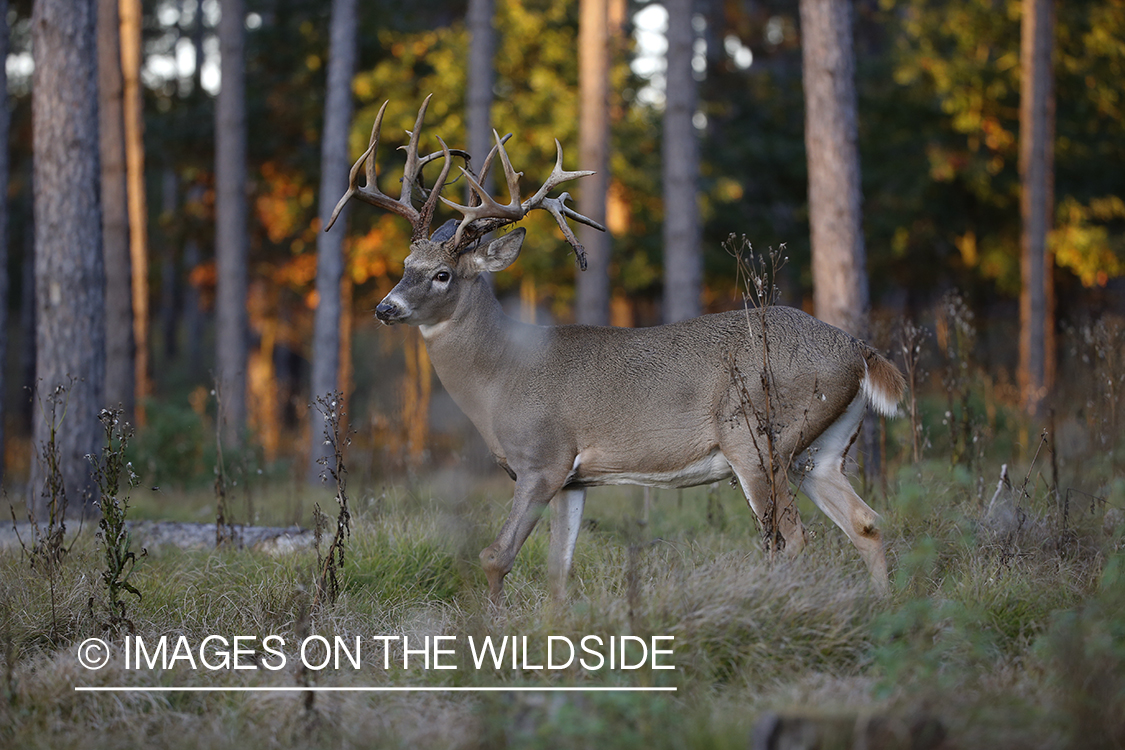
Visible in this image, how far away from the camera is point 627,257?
17344mm

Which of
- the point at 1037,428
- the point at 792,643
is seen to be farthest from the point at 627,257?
the point at 792,643

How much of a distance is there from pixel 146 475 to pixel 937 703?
30.4 feet

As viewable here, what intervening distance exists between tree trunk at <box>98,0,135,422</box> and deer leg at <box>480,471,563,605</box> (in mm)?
8895

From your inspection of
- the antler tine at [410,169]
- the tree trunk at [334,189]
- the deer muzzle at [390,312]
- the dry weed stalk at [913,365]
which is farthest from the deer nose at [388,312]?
the tree trunk at [334,189]

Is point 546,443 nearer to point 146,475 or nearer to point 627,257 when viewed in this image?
point 146,475

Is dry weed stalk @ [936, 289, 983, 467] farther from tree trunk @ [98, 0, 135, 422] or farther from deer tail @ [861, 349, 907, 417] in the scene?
tree trunk @ [98, 0, 135, 422]

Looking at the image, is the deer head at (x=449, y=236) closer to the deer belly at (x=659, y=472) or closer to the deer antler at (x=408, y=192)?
the deer antler at (x=408, y=192)

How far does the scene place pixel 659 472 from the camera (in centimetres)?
521

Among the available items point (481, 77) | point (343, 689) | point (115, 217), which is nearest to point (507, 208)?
point (343, 689)

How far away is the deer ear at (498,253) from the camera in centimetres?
571

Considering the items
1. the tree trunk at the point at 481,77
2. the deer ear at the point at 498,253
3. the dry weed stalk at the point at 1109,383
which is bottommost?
the dry weed stalk at the point at 1109,383

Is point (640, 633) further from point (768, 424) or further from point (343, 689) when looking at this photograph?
point (768, 424)

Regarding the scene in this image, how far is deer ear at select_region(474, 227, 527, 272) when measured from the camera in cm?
571

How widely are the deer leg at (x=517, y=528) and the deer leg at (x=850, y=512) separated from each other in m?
1.36
